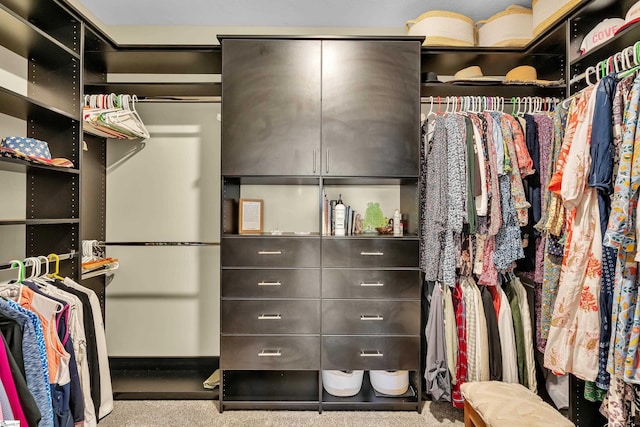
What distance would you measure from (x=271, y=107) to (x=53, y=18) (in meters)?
1.24

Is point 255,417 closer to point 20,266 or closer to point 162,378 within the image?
point 162,378

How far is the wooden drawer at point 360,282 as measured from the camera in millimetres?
2213

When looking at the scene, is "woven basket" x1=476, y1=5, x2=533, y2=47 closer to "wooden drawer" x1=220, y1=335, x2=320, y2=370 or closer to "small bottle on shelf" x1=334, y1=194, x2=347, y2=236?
"small bottle on shelf" x1=334, y1=194, x2=347, y2=236

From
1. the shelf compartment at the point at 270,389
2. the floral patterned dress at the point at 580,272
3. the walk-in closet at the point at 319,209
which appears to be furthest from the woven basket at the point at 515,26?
the shelf compartment at the point at 270,389

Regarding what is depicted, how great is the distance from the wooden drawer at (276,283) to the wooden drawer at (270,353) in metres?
0.25

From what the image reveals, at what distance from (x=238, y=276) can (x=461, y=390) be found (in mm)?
1362

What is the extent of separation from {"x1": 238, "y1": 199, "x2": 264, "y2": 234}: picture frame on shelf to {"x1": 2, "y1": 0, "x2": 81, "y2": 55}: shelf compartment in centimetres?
126

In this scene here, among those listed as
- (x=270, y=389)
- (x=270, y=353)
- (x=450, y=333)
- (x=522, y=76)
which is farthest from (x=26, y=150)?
(x=522, y=76)

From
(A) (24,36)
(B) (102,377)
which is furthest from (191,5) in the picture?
(B) (102,377)

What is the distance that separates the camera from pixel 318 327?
2209 millimetres

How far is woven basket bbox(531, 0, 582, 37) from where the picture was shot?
2094 mm

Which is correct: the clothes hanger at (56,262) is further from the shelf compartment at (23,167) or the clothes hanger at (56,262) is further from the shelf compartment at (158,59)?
the shelf compartment at (158,59)

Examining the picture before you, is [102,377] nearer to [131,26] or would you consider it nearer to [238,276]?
[238,276]

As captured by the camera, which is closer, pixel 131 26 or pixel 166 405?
pixel 166 405
